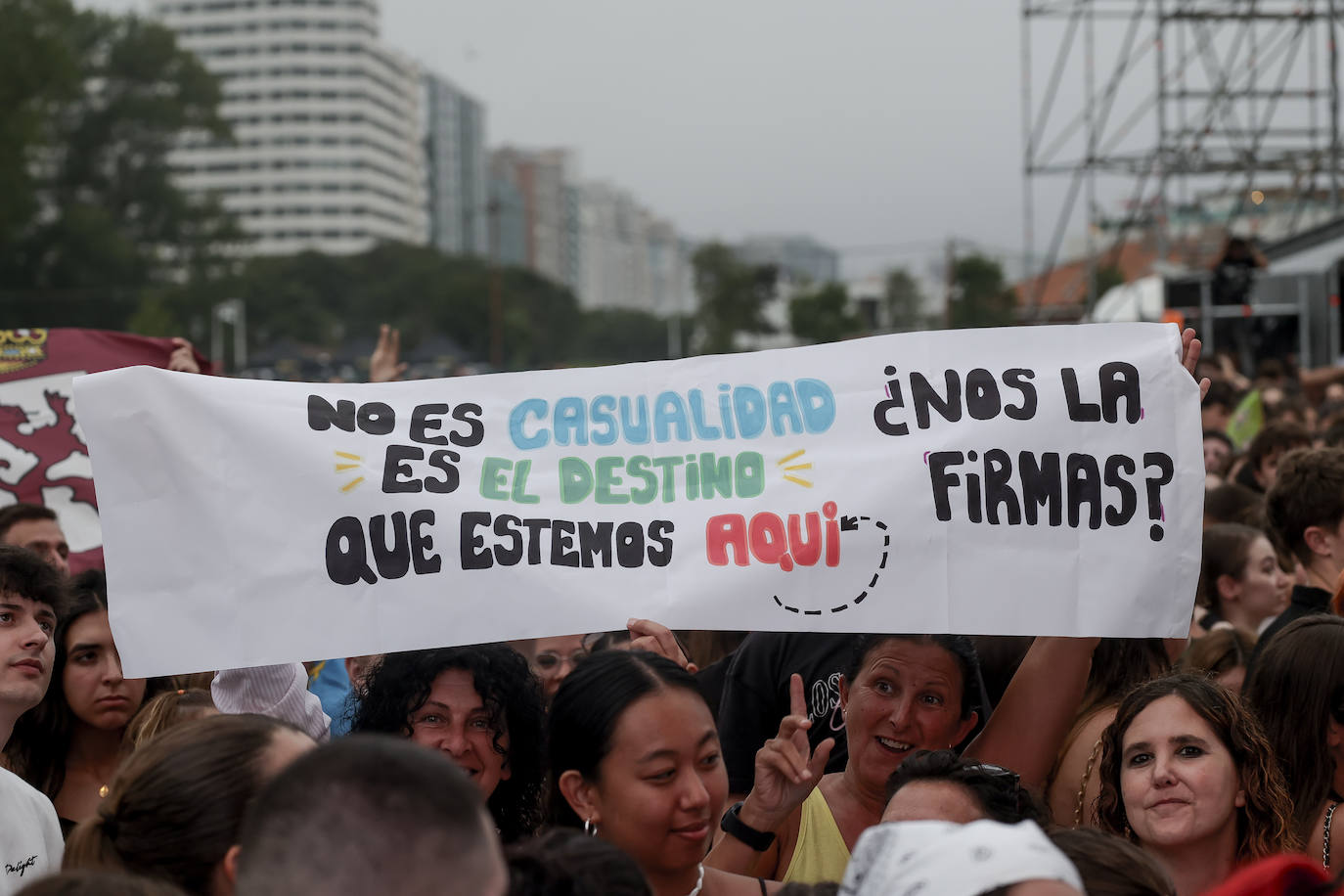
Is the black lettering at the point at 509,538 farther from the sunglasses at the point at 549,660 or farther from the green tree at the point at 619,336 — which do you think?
the green tree at the point at 619,336

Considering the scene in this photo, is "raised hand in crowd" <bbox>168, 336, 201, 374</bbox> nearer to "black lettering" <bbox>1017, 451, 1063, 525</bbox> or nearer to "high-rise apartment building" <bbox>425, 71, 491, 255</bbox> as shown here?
"black lettering" <bbox>1017, 451, 1063, 525</bbox>

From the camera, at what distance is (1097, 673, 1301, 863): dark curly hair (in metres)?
3.28

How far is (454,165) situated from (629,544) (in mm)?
176980

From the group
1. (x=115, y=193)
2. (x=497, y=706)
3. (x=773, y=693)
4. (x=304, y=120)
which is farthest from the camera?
(x=304, y=120)

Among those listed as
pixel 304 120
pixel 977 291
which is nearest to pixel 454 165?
pixel 304 120

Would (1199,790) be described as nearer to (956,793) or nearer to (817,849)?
(956,793)

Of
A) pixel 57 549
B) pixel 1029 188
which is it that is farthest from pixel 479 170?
pixel 57 549

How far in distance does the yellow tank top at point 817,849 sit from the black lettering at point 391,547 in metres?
1.17

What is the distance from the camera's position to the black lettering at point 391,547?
3.81m

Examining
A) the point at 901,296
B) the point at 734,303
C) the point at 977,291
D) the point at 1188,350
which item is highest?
the point at 901,296

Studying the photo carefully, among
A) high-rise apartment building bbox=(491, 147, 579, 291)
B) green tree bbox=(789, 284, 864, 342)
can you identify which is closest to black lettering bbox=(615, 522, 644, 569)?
green tree bbox=(789, 284, 864, 342)

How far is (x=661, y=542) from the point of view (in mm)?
3883

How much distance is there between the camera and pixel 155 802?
2.59 metres

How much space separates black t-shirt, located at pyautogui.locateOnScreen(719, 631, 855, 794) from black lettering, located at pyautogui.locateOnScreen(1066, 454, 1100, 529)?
0.70 m
